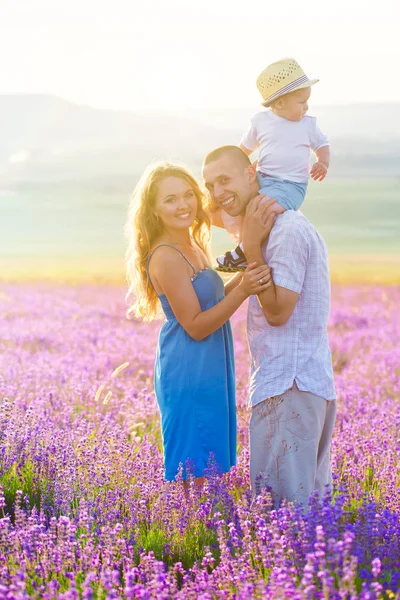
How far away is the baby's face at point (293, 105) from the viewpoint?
4074mm

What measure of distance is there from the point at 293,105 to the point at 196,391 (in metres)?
1.61

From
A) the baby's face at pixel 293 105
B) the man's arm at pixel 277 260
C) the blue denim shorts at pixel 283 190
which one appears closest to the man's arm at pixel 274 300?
the man's arm at pixel 277 260

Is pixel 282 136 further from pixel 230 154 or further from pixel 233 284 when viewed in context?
pixel 233 284

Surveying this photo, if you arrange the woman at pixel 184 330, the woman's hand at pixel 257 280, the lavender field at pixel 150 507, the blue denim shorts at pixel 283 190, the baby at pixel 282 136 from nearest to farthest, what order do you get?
1. the lavender field at pixel 150 507
2. the woman's hand at pixel 257 280
3. the blue denim shorts at pixel 283 190
4. the baby at pixel 282 136
5. the woman at pixel 184 330

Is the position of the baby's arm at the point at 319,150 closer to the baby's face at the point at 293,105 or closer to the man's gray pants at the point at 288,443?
the baby's face at the point at 293,105

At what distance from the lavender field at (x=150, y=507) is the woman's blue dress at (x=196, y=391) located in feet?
0.74

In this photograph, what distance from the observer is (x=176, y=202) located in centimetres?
427

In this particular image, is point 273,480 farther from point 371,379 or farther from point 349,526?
point 371,379

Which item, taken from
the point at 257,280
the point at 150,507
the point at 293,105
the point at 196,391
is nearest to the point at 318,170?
the point at 293,105

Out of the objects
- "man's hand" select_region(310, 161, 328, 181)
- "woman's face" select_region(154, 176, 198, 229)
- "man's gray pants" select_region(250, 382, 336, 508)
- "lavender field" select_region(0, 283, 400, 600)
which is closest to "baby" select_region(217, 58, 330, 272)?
"man's hand" select_region(310, 161, 328, 181)

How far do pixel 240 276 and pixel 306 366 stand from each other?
786 mm

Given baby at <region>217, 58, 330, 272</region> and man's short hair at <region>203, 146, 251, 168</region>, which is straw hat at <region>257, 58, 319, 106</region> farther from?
man's short hair at <region>203, 146, 251, 168</region>

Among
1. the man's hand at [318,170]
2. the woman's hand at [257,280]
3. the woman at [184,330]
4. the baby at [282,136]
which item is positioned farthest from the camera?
the man's hand at [318,170]

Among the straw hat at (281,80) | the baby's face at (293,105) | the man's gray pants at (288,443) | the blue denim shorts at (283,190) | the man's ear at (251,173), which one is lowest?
the man's gray pants at (288,443)
